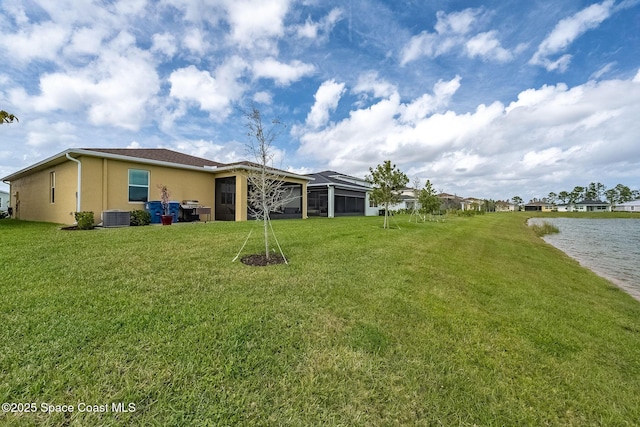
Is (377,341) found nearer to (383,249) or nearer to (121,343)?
(121,343)

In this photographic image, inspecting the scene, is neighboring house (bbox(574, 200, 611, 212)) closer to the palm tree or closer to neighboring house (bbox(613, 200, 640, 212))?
neighboring house (bbox(613, 200, 640, 212))

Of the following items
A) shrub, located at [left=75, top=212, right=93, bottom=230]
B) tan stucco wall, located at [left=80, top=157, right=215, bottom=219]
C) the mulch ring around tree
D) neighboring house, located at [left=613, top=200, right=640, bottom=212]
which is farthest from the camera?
neighboring house, located at [left=613, top=200, right=640, bottom=212]

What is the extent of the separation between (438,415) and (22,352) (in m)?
3.58

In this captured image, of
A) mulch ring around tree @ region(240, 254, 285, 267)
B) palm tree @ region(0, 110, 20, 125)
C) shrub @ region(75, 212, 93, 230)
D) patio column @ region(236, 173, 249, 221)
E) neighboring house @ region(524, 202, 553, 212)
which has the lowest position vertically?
mulch ring around tree @ region(240, 254, 285, 267)

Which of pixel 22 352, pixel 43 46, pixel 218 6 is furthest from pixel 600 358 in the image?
pixel 43 46

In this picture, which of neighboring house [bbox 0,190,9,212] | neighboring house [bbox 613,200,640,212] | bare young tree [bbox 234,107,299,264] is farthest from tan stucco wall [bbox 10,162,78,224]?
neighboring house [bbox 613,200,640,212]

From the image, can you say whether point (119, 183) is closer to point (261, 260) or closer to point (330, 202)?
point (261, 260)

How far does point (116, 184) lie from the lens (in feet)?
Answer: 38.9

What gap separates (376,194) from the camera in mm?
14984

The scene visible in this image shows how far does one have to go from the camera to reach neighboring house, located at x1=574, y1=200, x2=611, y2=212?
83.0m

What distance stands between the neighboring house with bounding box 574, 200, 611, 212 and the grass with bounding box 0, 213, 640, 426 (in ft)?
364

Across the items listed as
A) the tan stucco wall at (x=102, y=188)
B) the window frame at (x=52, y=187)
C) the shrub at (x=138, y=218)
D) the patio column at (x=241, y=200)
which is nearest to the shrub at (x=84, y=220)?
the tan stucco wall at (x=102, y=188)

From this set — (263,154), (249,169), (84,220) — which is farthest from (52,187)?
(263,154)

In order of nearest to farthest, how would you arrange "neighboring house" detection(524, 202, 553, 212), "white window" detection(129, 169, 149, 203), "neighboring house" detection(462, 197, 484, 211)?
"white window" detection(129, 169, 149, 203)
"neighboring house" detection(462, 197, 484, 211)
"neighboring house" detection(524, 202, 553, 212)
